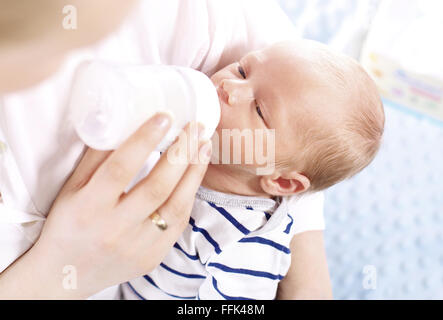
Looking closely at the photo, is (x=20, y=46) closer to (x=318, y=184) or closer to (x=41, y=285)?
(x=41, y=285)

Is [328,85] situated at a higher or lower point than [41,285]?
higher

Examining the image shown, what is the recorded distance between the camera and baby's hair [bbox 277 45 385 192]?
0.88m

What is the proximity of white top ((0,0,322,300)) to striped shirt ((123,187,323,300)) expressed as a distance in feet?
1.07

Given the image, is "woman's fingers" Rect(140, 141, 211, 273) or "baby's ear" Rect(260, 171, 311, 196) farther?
"baby's ear" Rect(260, 171, 311, 196)

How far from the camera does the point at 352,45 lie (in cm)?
200

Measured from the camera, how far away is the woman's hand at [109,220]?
66cm

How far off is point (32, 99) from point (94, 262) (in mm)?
312
